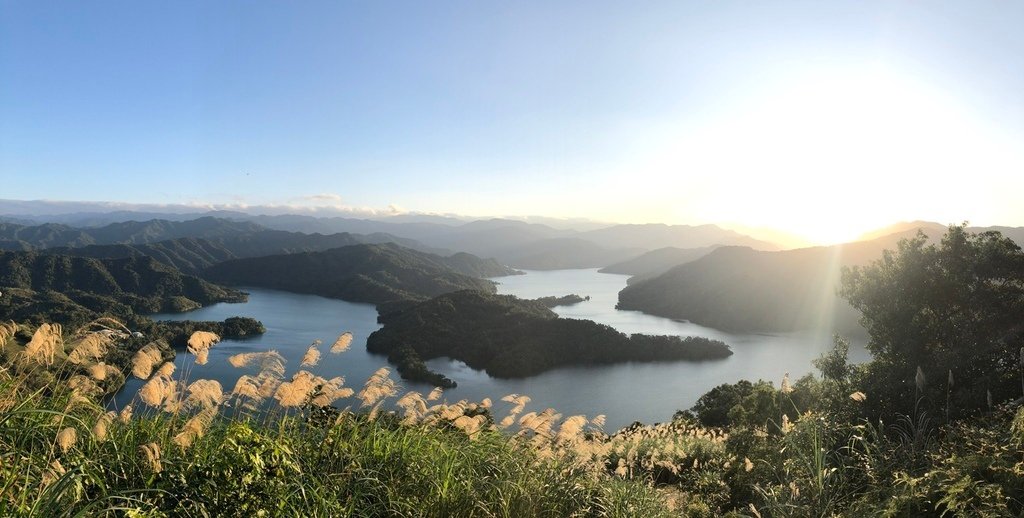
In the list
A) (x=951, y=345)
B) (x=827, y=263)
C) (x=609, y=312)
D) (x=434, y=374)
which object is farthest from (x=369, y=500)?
(x=827, y=263)

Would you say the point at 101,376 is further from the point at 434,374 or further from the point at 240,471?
the point at 434,374

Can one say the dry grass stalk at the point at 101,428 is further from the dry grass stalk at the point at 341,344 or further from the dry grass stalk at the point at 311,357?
the dry grass stalk at the point at 341,344

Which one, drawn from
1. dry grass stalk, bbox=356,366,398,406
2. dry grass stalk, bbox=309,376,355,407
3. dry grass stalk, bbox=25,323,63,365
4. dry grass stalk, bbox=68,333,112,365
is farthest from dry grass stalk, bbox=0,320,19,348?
dry grass stalk, bbox=356,366,398,406

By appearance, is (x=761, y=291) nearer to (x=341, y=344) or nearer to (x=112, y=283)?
(x=341, y=344)

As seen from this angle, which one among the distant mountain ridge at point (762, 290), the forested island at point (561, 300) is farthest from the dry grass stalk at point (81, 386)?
the forested island at point (561, 300)

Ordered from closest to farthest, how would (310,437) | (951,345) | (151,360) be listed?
(151,360) < (310,437) < (951,345)

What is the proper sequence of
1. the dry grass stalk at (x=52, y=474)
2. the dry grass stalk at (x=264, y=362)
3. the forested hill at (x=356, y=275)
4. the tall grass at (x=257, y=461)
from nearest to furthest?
the dry grass stalk at (x=52, y=474)
the tall grass at (x=257, y=461)
the dry grass stalk at (x=264, y=362)
the forested hill at (x=356, y=275)

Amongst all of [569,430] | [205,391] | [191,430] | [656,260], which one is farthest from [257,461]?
[656,260]
